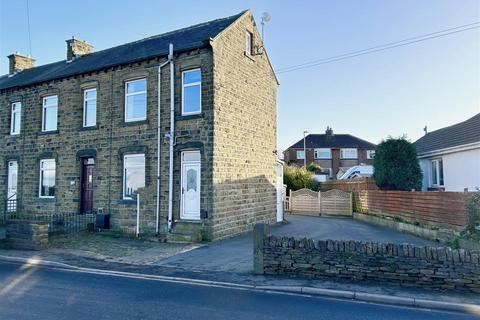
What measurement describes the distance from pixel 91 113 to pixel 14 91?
6006mm

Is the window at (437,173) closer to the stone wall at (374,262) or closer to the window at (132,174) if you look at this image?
the stone wall at (374,262)

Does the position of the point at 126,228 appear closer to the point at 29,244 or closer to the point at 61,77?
the point at 29,244

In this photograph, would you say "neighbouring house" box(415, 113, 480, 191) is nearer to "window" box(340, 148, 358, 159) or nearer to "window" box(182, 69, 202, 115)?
"window" box(182, 69, 202, 115)

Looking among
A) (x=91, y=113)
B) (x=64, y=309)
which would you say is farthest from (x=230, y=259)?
(x=91, y=113)

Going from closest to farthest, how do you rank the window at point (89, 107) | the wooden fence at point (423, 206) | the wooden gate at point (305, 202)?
1. the wooden fence at point (423, 206)
2. the window at point (89, 107)
3. the wooden gate at point (305, 202)

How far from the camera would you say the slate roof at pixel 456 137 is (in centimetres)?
1962

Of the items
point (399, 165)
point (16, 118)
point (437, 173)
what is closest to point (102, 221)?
point (16, 118)

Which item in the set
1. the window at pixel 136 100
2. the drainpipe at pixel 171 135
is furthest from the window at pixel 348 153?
the drainpipe at pixel 171 135

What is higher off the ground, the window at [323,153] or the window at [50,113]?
the window at [323,153]

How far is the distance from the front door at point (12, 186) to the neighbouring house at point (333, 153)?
3963 centimetres

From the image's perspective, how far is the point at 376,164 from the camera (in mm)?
20484

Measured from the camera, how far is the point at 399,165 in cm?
1955

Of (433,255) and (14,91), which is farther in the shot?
(14,91)

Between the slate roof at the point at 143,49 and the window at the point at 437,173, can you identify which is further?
the window at the point at 437,173
